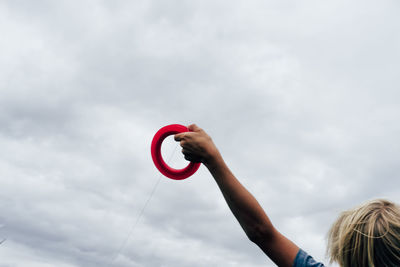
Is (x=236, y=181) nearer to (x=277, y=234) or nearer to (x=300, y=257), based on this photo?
(x=277, y=234)

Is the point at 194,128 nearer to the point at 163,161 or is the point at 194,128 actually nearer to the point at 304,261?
the point at 304,261

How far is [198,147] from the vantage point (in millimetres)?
3400

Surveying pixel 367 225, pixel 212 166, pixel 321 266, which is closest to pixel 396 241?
pixel 367 225

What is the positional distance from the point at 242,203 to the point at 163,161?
2613 millimetres

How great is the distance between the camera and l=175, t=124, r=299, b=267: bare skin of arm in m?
3.32

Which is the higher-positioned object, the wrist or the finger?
the finger

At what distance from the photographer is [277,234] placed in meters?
3.47

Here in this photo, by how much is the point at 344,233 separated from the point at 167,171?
295 cm

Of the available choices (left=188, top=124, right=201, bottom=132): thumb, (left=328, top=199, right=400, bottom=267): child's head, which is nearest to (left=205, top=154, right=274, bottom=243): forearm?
(left=188, top=124, right=201, bottom=132): thumb

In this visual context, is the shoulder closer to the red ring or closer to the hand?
the hand

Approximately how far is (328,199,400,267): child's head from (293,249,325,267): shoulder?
0.65 ft

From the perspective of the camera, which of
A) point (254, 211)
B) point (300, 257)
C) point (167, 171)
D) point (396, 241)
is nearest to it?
point (396, 241)

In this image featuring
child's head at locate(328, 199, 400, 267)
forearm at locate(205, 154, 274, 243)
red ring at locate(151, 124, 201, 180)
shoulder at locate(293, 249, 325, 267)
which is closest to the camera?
child's head at locate(328, 199, 400, 267)

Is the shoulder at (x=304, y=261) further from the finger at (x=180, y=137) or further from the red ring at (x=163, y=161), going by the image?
the red ring at (x=163, y=161)
